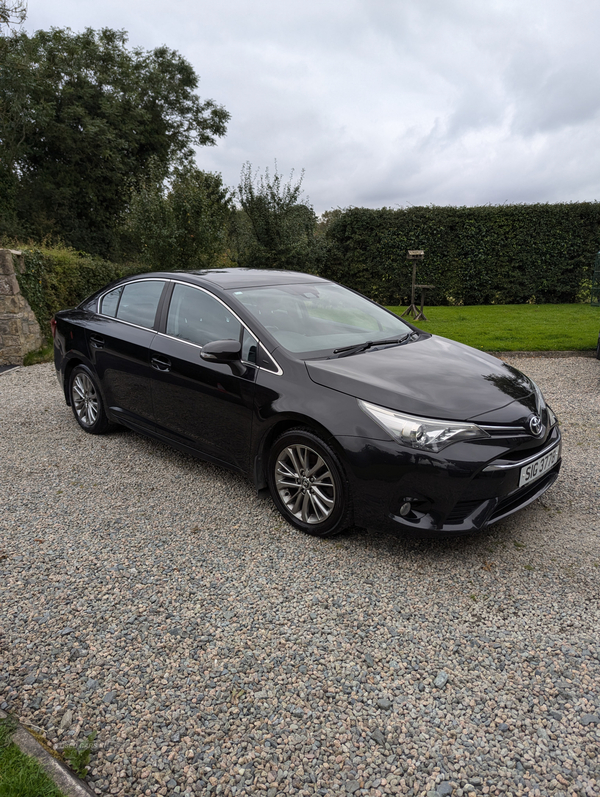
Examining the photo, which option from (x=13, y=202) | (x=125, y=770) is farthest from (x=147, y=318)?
(x=13, y=202)

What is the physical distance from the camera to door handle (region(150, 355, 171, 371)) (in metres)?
4.17

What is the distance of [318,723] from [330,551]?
1.25 metres

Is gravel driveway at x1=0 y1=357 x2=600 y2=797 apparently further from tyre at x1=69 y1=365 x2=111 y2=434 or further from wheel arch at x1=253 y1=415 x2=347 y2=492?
tyre at x1=69 y1=365 x2=111 y2=434

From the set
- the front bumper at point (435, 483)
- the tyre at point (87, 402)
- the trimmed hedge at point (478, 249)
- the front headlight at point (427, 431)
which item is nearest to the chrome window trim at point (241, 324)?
the front bumper at point (435, 483)

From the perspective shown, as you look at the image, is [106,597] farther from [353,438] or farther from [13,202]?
[13,202]

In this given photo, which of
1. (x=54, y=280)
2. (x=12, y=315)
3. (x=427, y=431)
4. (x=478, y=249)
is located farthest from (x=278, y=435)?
(x=478, y=249)

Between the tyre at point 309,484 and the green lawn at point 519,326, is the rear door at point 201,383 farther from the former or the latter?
the green lawn at point 519,326

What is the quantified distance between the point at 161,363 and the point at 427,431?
2271 mm

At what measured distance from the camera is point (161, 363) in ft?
13.9

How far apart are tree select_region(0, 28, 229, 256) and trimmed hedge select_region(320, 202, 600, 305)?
833 cm

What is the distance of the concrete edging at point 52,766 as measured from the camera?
1.79 m

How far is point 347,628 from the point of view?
8.63 ft

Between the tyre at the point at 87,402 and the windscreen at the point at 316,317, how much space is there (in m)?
2.07

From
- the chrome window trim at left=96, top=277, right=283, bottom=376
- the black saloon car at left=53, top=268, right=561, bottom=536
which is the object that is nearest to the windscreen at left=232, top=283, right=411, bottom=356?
the black saloon car at left=53, top=268, right=561, bottom=536
